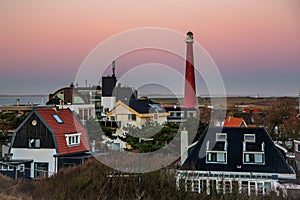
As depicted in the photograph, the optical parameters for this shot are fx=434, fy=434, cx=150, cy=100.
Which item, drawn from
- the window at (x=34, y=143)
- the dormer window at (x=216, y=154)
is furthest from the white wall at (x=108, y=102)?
the dormer window at (x=216, y=154)

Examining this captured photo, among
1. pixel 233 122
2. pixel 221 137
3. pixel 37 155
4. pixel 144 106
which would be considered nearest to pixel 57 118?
pixel 37 155

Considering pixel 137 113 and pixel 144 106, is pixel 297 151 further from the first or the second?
pixel 137 113

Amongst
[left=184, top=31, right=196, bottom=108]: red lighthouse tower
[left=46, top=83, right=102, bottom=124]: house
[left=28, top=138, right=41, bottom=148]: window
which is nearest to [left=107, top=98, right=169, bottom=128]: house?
[left=46, top=83, right=102, bottom=124]: house

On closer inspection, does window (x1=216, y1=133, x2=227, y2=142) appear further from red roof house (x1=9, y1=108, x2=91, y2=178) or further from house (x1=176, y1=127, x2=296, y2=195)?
red roof house (x1=9, y1=108, x2=91, y2=178)

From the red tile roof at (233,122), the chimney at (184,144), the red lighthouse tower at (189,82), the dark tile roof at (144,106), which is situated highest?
the red lighthouse tower at (189,82)

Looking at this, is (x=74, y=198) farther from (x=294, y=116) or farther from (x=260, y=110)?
(x=260, y=110)

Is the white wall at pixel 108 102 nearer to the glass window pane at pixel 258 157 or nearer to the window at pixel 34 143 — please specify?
the window at pixel 34 143

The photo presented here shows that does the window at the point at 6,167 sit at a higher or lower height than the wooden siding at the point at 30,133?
lower
